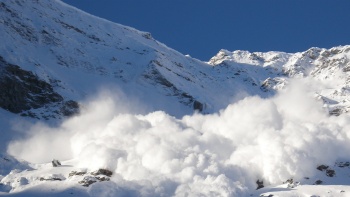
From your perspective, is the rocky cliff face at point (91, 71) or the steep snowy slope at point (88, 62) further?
the steep snowy slope at point (88, 62)

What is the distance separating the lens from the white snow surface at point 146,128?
268 ft

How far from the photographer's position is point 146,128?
104 meters

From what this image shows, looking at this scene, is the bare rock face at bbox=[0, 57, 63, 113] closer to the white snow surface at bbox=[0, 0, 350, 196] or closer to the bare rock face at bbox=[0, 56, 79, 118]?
the bare rock face at bbox=[0, 56, 79, 118]

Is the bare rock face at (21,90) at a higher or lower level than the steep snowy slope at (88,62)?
lower

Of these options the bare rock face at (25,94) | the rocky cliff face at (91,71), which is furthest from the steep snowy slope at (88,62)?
the bare rock face at (25,94)

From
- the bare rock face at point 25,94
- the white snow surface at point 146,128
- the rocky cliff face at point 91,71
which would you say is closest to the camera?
the white snow surface at point 146,128

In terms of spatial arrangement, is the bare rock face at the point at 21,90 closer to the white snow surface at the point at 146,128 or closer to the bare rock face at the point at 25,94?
the bare rock face at the point at 25,94

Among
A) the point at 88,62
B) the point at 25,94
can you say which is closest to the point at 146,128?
the point at 25,94

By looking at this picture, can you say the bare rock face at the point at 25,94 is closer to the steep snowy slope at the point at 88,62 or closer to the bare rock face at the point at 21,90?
the bare rock face at the point at 21,90

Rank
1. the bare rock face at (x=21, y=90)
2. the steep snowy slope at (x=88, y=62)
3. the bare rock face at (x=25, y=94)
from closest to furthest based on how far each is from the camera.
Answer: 1. the bare rock face at (x=25, y=94)
2. the bare rock face at (x=21, y=90)
3. the steep snowy slope at (x=88, y=62)

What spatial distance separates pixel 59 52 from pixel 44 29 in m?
12.1

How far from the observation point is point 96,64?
151m

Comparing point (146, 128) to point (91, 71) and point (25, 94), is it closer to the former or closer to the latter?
point (25, 94)

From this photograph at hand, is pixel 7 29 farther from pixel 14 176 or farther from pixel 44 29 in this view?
pixel 14 176
